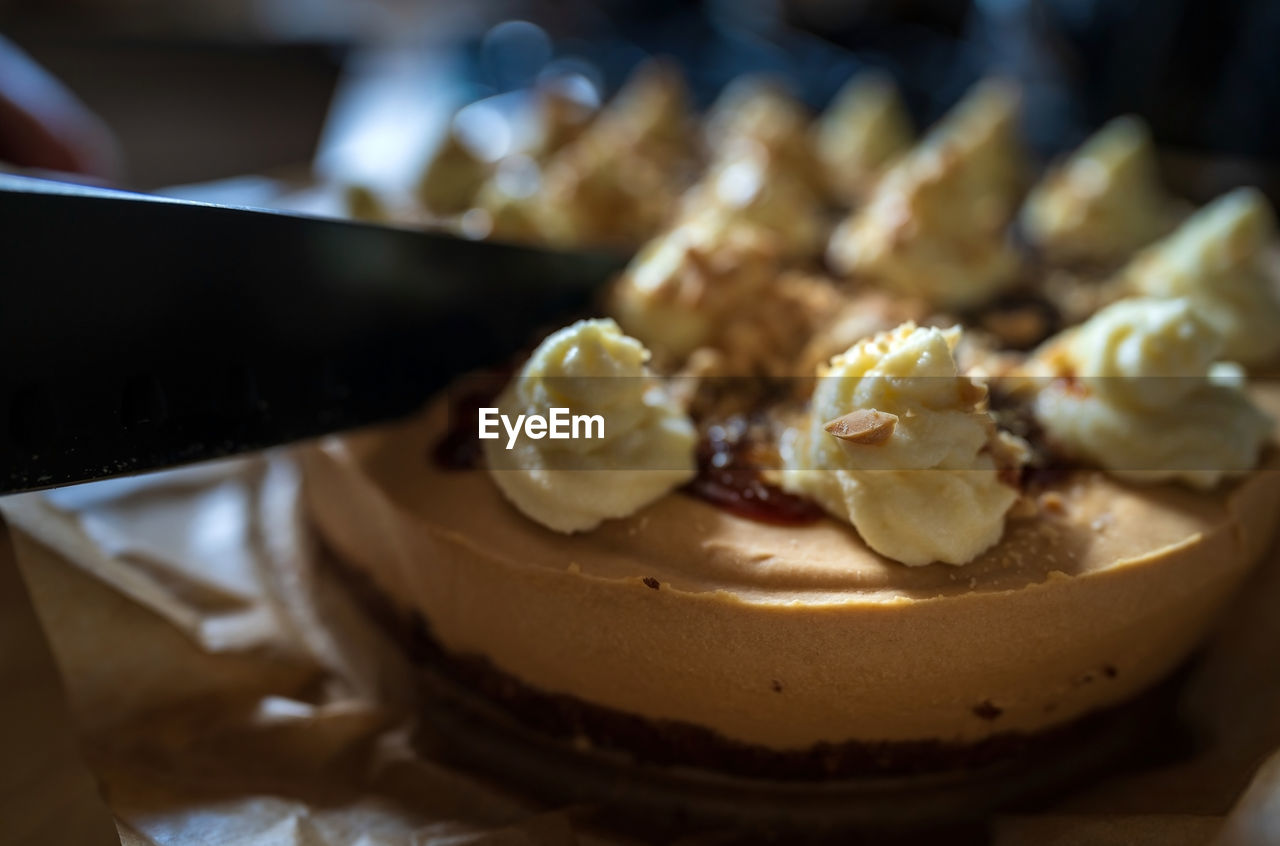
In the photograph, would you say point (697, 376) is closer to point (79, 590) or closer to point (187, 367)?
point (187, 367)

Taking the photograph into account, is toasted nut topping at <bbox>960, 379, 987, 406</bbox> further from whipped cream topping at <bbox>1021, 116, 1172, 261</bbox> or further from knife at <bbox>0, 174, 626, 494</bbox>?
whipped cream topping at <bbox>1021, 116, 1172, 261</bbox>

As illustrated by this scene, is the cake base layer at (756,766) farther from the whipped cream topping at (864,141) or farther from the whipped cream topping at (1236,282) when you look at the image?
the whipped cream topping at (864,141)

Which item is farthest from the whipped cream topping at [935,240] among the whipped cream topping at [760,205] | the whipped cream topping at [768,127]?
the whipped cream topping at [768,127]

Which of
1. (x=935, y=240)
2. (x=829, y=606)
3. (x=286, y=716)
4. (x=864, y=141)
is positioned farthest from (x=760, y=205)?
(x=286, y=716)

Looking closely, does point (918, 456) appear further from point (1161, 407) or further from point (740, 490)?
point (1161, 407)

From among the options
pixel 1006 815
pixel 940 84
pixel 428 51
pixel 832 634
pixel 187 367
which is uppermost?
pixel 428 51

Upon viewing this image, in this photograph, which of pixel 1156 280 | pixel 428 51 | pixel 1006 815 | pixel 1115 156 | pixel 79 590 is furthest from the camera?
pixel 428 51

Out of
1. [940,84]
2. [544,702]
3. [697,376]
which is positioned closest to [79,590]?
[544,702]
